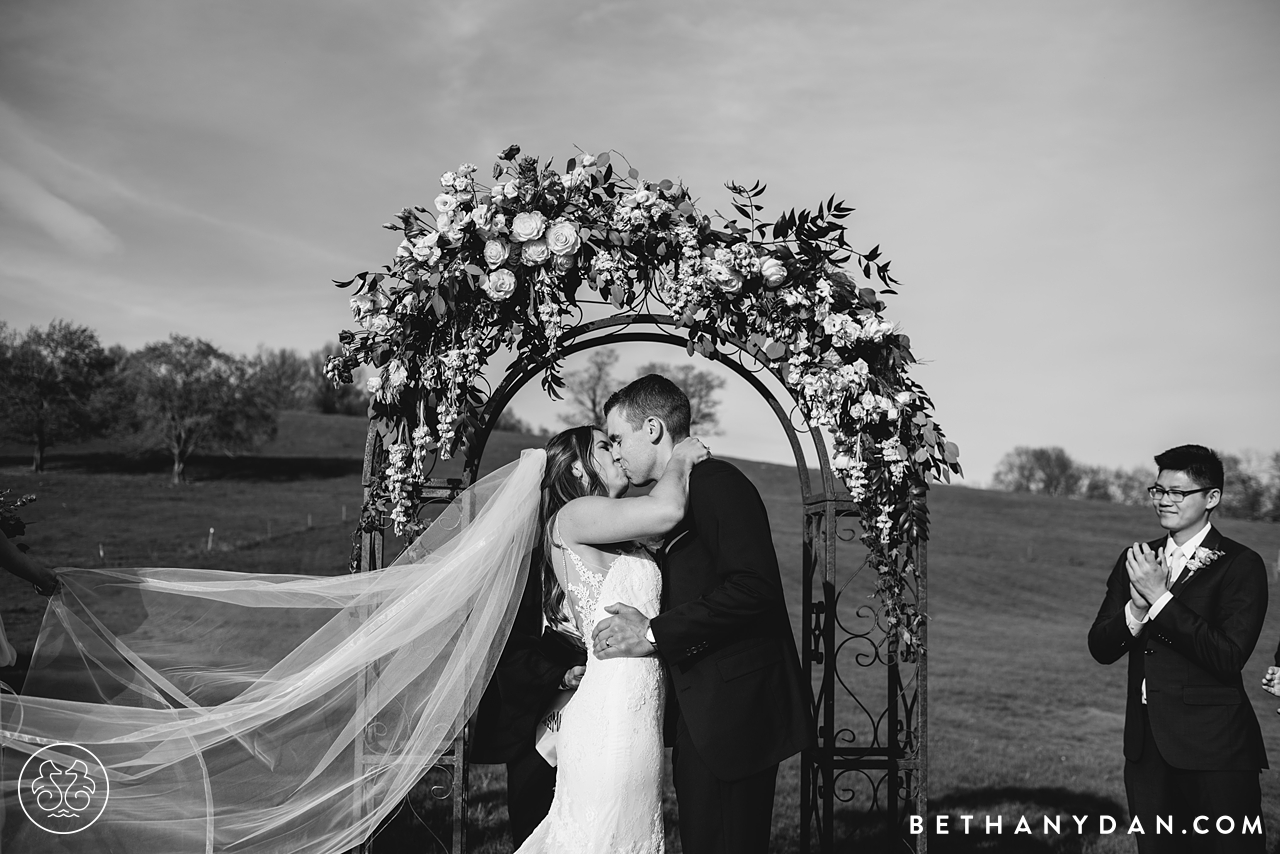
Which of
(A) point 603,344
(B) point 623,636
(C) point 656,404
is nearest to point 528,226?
(A) point 603,344

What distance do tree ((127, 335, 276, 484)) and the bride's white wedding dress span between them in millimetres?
40626

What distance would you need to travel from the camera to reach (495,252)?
4.96 metres

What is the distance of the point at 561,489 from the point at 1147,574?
3022 millimetres

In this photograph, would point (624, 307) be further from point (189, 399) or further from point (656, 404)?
point (189, 399)

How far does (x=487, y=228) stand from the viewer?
499 cm

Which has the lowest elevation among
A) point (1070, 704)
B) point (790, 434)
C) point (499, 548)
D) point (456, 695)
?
point (1070, 704)

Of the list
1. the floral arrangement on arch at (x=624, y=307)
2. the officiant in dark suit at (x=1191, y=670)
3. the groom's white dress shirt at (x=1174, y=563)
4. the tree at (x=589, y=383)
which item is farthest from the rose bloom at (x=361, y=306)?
the tree at (x=589, y=383)

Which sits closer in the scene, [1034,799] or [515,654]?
[515,654]

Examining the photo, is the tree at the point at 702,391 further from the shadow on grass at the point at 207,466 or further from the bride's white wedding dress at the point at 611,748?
the bride's white wedding dress at the point at 611,748

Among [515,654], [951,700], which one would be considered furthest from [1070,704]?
[515,654]

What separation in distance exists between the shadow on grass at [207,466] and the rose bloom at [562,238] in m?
39.9

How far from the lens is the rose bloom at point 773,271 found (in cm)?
513

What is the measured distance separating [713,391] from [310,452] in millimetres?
22753

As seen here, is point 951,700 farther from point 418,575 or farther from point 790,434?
point 418,575
